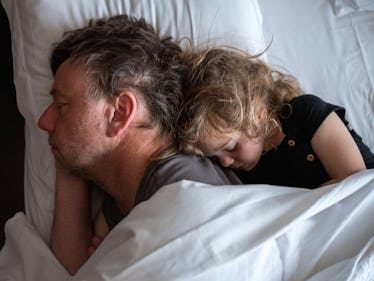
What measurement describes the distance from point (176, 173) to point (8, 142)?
98cm

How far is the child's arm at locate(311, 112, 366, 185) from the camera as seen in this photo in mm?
886

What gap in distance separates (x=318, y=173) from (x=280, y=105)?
0.18 metres

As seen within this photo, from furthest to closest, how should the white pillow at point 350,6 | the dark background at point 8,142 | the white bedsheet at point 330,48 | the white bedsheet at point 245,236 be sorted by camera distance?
the dark background at point 8,142
the white pillow at point 350,6
the white bedsheet at point 330,48
the white bedsheet at point 245,236

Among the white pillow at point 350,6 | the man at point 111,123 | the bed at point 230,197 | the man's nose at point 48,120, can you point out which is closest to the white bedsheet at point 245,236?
the bed at point 230,197

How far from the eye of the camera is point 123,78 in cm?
88

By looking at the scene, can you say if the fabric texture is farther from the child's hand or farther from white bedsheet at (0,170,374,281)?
the child's hand

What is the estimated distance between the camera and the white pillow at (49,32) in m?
0.99

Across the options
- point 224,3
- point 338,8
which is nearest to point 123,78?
point 224,3

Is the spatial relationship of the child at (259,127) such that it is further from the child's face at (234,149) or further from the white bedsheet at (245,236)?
the white bedsheet at (245,236)

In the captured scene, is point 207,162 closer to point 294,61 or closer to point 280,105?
Answer: point 280,105

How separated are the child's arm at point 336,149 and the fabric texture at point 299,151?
0.02 m

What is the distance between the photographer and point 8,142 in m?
1.54

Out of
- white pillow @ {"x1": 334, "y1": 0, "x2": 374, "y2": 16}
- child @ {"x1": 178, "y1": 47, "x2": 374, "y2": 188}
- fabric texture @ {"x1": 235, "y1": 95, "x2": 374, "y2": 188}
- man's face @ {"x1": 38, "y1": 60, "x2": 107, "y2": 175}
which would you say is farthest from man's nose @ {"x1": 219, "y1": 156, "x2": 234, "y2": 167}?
white pillow @ {"x1": 334, "y1": 0, "x2": 374, "y2": 16}

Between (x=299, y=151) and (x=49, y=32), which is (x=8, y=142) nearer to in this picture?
(x=49, y=32)
